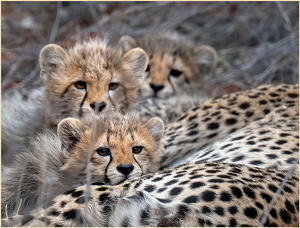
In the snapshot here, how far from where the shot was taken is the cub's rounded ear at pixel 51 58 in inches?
92.4

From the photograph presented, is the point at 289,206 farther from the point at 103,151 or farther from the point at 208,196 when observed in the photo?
the point at 103,151

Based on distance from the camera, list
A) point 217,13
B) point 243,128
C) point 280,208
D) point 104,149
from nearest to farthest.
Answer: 1. point 280,208
2. point 104,149
3. point 243,128
4. point 217,13

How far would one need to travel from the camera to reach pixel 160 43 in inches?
125

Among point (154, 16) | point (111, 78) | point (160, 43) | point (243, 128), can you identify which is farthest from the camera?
point (154, 16)

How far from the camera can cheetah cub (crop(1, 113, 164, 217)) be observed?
186cm

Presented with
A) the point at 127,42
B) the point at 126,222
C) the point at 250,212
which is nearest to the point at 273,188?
the point at 250,212

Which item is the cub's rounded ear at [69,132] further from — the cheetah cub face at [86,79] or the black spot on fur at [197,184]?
the black spot on fur at [197,184]

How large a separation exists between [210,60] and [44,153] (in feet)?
5.74

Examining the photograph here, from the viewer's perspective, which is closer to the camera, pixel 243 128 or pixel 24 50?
pixel 243 128

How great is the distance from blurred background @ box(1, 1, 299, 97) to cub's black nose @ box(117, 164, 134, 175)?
1.88 meters

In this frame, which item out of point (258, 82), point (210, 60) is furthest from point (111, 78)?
point (258, 82)

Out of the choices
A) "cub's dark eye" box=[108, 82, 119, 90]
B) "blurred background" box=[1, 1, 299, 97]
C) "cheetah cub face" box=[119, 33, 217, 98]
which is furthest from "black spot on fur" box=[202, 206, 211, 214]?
"blurred background" box=[1, 1, 299, 97]

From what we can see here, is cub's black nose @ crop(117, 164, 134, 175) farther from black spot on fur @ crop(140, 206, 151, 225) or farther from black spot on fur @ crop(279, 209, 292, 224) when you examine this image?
black spot on fur @ crop(279, 209, 292, 224)

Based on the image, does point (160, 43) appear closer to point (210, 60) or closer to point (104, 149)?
point (210, 60)
